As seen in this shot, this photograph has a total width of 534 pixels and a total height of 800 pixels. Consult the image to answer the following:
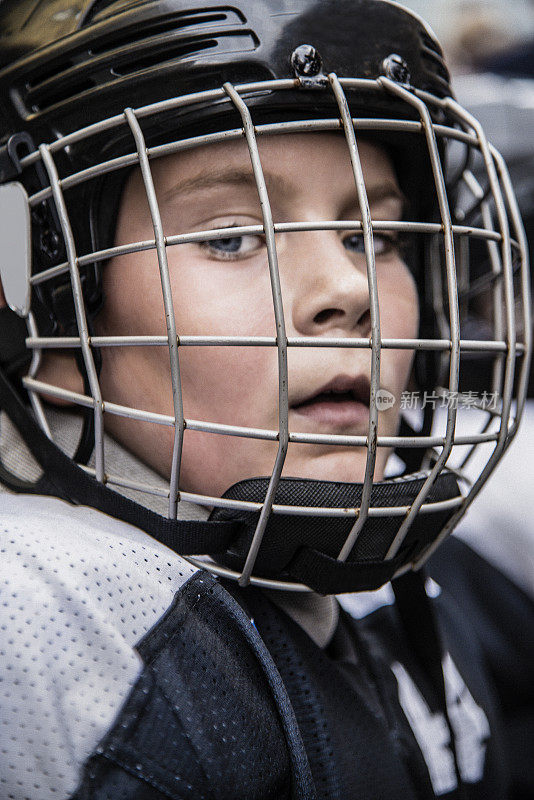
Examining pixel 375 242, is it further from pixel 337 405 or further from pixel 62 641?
pixel 62 641

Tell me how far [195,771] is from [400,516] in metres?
0.27

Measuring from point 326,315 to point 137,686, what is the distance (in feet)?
1.14

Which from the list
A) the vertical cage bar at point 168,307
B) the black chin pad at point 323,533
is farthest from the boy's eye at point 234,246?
the black chin pad at point 323,533

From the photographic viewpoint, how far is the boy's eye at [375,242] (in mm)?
770

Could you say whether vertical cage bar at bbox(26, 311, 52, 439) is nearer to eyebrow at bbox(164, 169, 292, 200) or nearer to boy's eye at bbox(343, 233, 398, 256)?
eyebrow at bbox(164, 169, 292, 200)

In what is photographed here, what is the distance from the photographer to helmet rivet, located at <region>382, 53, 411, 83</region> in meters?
0.66

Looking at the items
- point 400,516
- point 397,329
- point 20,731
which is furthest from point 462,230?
point 20,731

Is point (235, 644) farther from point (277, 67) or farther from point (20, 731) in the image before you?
point (277, 67)

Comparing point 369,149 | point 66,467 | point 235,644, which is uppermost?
point 369,149

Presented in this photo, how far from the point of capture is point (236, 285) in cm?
64

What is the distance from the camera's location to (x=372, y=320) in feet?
1.79

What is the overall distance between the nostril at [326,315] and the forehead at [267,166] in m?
0.12

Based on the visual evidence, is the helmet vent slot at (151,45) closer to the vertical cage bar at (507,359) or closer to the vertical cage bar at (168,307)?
the vertical cage bar at (168,307)

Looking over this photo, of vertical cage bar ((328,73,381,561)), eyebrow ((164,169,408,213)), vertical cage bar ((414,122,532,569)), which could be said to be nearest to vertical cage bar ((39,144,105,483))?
eyebrow ((164,169,408,213))
